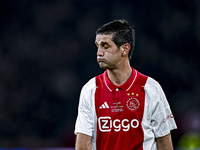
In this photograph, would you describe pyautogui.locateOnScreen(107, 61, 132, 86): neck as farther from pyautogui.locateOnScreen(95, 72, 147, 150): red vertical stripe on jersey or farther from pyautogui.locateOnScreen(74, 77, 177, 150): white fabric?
pyautogui.locateOnScreen(74, 77, 177, 150): white fabric

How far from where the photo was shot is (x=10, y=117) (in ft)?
21.6

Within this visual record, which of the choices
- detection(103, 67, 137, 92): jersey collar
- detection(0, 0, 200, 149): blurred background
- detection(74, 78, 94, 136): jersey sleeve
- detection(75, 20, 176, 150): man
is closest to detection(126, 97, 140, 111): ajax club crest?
detection(75, 20, 176, 150): man

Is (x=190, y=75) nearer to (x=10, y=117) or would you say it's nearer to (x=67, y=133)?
(x=67, y=133)

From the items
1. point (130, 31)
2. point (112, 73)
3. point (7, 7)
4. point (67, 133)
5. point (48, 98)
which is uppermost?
point (7, 7)

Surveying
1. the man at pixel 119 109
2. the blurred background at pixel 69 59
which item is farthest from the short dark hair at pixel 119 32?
the blurred background at pixel 69 59

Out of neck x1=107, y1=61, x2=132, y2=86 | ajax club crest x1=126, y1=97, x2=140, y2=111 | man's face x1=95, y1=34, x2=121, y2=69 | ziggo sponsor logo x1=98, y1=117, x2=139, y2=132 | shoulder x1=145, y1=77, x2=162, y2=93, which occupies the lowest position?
ziggo sponsor logo x1=98, y1=117, x2=139, y2=132

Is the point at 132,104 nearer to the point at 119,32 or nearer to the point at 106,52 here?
the point at 106,52

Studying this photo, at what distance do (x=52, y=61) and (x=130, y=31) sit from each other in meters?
4.53

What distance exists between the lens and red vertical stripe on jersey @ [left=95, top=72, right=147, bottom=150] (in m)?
2.33

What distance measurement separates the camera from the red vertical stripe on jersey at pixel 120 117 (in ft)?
7.64

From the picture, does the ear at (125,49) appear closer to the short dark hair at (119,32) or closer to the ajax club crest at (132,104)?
the short dark hair at (119,32)

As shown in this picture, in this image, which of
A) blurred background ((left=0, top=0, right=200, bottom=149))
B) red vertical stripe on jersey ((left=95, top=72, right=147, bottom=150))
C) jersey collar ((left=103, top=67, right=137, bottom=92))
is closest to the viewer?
red vertical stripe on jersey ((left=95, top=72, right=147, bottom=150))

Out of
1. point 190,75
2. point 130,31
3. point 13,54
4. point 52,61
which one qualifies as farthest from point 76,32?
point 130,31

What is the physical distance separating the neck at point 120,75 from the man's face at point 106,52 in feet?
0.27
